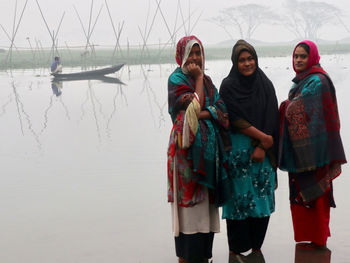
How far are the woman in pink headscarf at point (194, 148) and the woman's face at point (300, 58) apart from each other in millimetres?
416

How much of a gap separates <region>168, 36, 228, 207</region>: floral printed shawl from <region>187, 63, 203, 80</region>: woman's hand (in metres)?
0.03

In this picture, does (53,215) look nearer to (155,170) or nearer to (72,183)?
(72,183)

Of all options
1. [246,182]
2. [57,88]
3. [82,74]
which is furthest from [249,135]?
[82,74]

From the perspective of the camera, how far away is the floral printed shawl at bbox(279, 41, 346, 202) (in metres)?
2.16

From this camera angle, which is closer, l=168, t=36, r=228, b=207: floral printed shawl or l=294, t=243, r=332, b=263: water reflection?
l=168, t=36, r=228, b=207: floral printed shawl

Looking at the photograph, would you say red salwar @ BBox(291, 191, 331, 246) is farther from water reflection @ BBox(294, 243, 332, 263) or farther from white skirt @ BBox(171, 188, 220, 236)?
white skirt @ BBox(171, 188, 220, 236)

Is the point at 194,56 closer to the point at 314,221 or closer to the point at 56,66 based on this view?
the point at 314,221

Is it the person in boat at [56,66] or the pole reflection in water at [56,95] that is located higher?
the person in boat at [56,66]

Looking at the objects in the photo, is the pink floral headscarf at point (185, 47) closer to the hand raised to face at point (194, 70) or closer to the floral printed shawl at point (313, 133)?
the hand raised to face at point (194, 70)

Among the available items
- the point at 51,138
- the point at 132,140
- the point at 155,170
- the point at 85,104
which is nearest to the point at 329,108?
the point at 155,170

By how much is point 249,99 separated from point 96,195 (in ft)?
5.60

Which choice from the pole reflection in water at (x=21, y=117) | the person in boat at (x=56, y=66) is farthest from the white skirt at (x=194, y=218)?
the person in boat at (x=56, y=66)

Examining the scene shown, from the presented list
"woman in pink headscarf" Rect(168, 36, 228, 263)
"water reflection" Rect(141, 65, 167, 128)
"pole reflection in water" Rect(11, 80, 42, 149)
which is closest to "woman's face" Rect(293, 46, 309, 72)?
"woman in pink headscarf" Rect(168, 36, 228, 263)

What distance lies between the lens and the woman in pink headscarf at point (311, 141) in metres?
2.17
